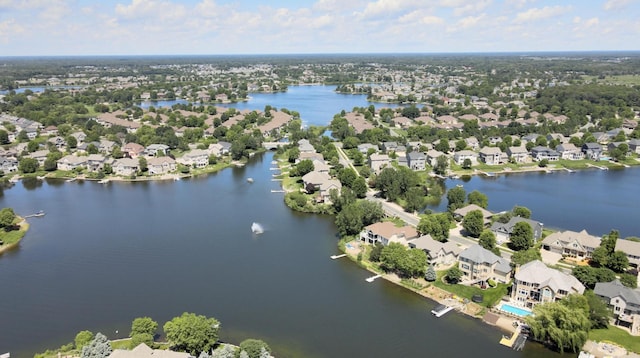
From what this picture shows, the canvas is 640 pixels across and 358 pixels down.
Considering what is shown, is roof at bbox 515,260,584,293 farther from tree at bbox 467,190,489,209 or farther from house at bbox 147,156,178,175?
house at bbox 147,156,178,175

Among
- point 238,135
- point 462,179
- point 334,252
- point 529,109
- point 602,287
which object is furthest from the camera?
point 529,109

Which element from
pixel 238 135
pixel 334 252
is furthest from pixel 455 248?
pixel 238 135

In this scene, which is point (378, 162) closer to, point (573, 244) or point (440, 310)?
point (573, 244)

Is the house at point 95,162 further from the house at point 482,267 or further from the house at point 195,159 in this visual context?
the house at point 482,267

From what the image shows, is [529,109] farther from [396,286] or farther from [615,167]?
[396,286]

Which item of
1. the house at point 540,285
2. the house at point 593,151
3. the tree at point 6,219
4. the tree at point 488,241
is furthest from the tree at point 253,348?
the house at point 593,151
